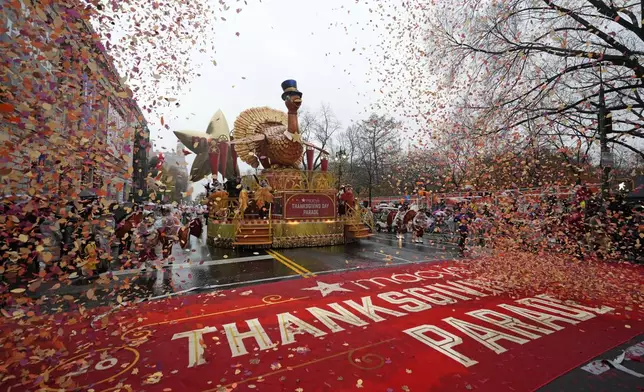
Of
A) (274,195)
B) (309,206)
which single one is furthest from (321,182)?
(274,195)

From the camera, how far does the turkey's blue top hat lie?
13.3 metres

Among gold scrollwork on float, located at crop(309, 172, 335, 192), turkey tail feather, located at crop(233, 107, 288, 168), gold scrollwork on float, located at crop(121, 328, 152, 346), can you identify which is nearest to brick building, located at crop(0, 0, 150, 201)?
gold scrollwork on float, located at crop(121, 328, 152, 346)

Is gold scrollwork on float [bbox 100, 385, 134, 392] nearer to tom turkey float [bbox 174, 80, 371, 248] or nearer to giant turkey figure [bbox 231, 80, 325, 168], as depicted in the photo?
tom turkey float [bbox 174, 80, 371, 248]

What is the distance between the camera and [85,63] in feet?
8.98

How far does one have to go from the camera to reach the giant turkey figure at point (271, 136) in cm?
1359

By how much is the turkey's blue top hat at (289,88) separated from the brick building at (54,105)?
10.7m

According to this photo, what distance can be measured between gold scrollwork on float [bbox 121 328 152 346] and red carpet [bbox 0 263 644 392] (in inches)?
0.6

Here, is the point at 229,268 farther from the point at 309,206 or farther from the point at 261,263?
the point at 309,206

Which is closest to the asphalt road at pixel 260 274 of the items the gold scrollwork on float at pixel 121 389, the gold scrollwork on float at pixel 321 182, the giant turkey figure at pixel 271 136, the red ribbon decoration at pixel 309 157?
the gold scrollwork on float at pixel 121 389

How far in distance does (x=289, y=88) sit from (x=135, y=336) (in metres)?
12.2

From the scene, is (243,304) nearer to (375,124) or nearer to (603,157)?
(603,157)

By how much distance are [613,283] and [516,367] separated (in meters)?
A: 5.71

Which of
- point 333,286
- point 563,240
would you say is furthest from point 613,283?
point 333,286

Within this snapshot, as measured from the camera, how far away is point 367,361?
3238mm
